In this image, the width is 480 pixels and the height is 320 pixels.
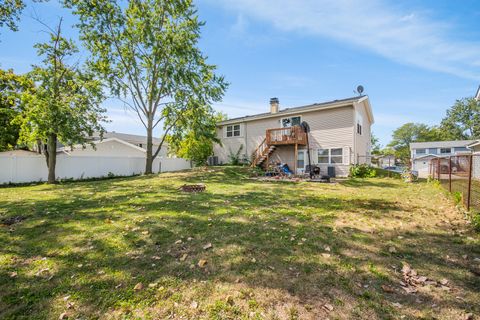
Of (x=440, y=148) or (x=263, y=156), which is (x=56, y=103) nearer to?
(x=263, y=156)

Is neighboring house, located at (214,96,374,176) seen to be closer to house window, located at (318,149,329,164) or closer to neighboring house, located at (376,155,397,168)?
house window, located at (318,149,329,164)

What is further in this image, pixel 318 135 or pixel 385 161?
pixel 385 161

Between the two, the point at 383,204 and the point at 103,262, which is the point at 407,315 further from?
the point at 383,204

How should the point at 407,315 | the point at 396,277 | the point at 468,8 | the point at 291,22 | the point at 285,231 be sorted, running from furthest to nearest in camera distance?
the point at 291,22, the point at 468,8, the point at 285,231, the point at 396,277, the point at 407,315

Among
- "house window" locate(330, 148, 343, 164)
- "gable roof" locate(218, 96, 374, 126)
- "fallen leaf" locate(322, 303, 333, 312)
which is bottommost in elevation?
"fallen leaf" locate(322, 303, 333, 312)

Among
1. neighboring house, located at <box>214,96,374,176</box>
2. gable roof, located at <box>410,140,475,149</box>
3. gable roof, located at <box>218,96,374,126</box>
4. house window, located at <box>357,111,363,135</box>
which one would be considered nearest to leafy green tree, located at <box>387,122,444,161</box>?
gable roof, located at <box>410,140,475,149</box>

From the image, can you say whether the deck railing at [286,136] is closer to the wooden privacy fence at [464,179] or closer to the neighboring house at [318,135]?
the neighboring house at [318,135]

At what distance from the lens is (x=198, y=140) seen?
19.7m

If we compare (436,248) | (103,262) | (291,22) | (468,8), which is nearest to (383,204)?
(436,248)

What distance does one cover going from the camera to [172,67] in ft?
54.9

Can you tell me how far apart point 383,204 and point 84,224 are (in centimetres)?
783

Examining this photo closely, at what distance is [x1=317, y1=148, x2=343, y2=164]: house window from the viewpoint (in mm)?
16341

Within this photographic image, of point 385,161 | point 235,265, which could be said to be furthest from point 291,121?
point 385,161

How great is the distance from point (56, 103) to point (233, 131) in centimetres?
1371
